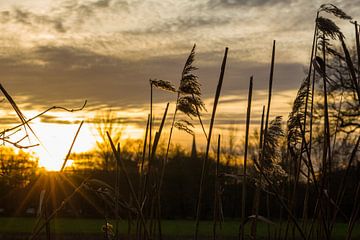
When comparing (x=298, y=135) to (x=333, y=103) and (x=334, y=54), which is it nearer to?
(x=334, y=54)

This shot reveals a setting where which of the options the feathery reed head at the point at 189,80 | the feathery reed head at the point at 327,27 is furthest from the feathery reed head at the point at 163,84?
the feathery reed head at the point at 327,27

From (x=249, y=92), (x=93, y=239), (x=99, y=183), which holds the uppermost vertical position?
(x=249, y=92)

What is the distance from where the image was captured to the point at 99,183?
7.04 feet

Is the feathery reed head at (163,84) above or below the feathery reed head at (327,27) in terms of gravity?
below

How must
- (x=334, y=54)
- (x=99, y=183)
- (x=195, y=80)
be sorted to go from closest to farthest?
(x=99, y=183) → (x=334, y=54) → (x=195, y=80)

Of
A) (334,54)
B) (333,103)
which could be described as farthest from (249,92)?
(333,103)

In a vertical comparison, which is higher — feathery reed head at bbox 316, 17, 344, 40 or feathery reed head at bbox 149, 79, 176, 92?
feathery reed head at bbox 316, 17, 344, 40

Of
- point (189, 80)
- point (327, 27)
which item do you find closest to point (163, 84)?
point (189, 80)

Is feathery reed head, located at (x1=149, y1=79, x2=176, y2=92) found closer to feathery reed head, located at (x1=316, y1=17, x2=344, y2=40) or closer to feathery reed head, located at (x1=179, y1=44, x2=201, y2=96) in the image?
feathery reed head, located at (x1=179, y1=44, x2=201, y2=96)

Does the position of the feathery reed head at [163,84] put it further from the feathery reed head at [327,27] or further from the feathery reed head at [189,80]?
the feathery reed head at [327,27]

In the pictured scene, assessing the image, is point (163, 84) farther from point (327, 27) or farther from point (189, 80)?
point (327, 27)

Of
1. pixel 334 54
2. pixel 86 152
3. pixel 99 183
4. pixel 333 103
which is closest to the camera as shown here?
pixel 99 183

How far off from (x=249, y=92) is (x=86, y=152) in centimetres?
3530

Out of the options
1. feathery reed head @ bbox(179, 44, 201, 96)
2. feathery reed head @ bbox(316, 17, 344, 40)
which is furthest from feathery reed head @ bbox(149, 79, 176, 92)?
feathery reed head @ bbox(316, 17, 344, 40)
